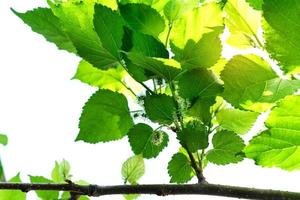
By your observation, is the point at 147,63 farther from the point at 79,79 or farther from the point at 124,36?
the point at 79,79

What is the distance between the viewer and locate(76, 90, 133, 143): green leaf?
58cm

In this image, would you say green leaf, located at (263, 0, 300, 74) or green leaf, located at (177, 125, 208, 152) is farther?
green leaf, located at (177, 125, 208, 152)

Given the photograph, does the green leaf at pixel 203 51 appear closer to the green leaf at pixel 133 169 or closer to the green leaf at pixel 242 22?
the green leaf at pixel 242 22

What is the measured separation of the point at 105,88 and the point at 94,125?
72 millimetres

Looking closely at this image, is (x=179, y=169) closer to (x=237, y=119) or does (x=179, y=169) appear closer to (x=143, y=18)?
(x=237, y=119)

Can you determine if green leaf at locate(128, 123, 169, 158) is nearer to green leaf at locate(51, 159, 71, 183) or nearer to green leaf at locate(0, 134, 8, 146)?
green leaf at locate(51, 159, 71, 183)

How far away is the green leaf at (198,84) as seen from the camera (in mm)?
523

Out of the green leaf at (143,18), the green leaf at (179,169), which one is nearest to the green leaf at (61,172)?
the green leaf at (179,169)

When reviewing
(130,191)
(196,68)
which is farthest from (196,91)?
(130,191)

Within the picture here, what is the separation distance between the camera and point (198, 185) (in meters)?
0.49

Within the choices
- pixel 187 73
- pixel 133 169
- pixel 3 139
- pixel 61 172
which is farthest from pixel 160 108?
pixel 3 139

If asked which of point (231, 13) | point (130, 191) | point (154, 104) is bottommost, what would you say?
Result: point (130, 191)

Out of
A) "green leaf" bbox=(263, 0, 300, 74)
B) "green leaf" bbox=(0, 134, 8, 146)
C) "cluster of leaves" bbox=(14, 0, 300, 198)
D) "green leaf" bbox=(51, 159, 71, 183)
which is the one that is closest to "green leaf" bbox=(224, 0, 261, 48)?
"cluster of leaves" bbox=(14, 0, 300, 198)

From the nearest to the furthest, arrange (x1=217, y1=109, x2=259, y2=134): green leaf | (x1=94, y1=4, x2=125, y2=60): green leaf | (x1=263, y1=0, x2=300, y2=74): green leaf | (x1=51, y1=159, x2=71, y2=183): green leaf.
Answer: (x1=263, y1=0, x2=300, y2=74): green leaf → (x1=94, y1=4, x2=125, y2=60): green leaf → (x1=217, y1=109, x2=259, y2=134): green leaf → (x1=51, y1=159, x2=71, y2=183): green leaf
